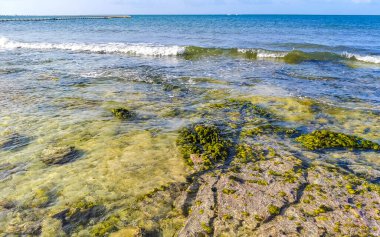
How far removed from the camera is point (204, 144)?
8016mm

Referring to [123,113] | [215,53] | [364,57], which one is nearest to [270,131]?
[123,113]

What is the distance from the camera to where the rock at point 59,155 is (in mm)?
7085

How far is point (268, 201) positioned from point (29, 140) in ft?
21.3

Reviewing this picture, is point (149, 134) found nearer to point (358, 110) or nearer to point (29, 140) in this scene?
point (29, 140)

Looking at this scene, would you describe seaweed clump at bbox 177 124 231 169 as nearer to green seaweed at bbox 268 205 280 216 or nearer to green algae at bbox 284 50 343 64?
green seaweed at bbox 268 205 280 216

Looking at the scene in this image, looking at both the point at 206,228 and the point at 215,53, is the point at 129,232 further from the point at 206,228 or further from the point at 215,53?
the point at 215,53

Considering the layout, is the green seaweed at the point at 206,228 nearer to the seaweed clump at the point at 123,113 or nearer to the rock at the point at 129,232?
the rock at the point at 129,232

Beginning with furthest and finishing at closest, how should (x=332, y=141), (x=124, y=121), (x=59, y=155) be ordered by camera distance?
(x=124, y=121) < (x=332, y=141) < (x=59, y=155)

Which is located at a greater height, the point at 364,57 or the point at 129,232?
the point at 364,57

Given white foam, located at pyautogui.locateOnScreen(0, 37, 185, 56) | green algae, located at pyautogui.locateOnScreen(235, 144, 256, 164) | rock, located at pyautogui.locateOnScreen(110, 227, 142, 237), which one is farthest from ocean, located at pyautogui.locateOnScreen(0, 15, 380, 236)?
white foam, located at pyautogui.locateOnScreen(0, 37, 185, 56)

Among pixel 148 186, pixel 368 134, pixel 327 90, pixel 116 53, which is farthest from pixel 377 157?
pixel 116 53

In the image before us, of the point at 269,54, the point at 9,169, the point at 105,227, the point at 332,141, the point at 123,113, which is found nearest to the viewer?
the point at 105,227

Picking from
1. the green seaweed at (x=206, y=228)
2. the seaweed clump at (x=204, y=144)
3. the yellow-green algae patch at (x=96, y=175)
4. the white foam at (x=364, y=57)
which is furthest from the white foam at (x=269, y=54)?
the green seaweed at (x=206, y=228)

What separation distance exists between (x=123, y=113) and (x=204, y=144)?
354 cm
